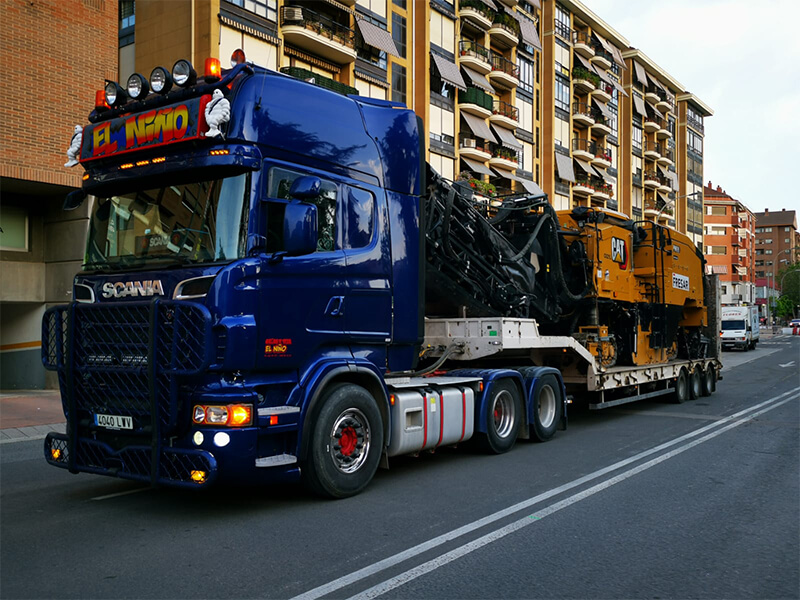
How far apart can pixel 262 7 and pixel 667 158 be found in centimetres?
5373

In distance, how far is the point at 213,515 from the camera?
6.05m

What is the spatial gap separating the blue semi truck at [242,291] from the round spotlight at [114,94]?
0.05 feet

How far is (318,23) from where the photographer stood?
2606cm

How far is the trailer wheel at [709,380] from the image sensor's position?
1662cm

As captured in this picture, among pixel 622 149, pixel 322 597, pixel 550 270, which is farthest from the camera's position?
pixel 622 149

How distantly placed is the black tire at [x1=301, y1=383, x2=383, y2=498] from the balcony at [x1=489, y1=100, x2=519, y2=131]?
35.6 m

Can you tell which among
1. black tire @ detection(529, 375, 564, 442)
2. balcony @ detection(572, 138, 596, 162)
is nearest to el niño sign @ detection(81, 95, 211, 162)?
black tire @ detection(529, 375, 564, 442)

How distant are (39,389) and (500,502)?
13.7 m

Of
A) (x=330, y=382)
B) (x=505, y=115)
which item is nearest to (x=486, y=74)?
(x=505, y=115)

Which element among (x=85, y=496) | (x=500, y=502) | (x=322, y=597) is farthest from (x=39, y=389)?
(x=322, y=597)

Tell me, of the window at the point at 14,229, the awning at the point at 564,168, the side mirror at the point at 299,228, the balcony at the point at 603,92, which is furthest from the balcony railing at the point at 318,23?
the balcony at the point at 603,92

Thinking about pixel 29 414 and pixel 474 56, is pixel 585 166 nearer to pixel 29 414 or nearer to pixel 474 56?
pixel 474 56

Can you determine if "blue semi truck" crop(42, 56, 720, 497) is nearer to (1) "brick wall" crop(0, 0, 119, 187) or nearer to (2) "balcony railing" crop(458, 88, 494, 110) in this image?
(1) "brick wall" crop(0, 0, 119, 187)

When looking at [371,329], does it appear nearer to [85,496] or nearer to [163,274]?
[163,274]
